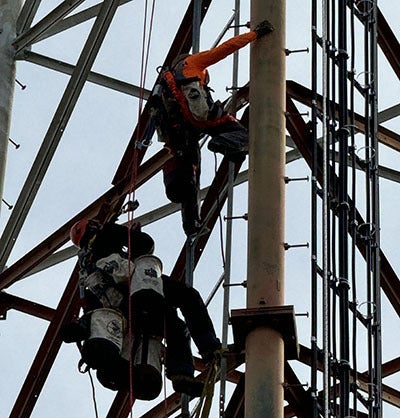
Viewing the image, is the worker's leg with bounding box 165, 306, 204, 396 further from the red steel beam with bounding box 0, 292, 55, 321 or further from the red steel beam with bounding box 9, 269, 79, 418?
the red steel beam with bounding box 0, 292, 55, 321

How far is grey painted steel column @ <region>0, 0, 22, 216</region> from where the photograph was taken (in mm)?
21031

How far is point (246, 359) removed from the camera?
50.9ft

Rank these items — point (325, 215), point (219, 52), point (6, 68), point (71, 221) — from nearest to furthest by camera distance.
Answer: point (325, 215)
point (219, 52)
point (71, 221)
point (6, 68)

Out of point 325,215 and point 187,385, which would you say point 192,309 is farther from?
point 325,215

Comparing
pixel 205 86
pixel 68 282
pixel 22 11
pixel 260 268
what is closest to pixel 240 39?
pixel 205 86

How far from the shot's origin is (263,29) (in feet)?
56.2

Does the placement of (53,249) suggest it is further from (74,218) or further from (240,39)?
(240,39)

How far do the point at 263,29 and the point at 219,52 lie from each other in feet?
1.48

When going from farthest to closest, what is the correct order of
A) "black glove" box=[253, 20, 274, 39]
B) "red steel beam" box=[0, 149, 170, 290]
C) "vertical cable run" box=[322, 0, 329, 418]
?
"red steel beam" box=[0, 149, 170, 290] → "black glove" box=[253, 20, 274, 39] → "vertical cable run" box=[322, 0, 329, 418]

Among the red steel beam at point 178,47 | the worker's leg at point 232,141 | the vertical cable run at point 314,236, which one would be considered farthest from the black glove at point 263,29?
the red steel beam at point 178,47

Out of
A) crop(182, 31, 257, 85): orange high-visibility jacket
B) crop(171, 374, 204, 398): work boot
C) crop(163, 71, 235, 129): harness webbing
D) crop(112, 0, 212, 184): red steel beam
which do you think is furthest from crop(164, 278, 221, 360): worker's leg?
crop(112, 0, 212, 184): red steel beam

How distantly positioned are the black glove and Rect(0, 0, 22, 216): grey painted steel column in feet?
14.8

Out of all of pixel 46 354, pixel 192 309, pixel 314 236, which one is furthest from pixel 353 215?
pixel 46 354

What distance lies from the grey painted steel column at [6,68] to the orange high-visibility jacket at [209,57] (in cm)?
407
